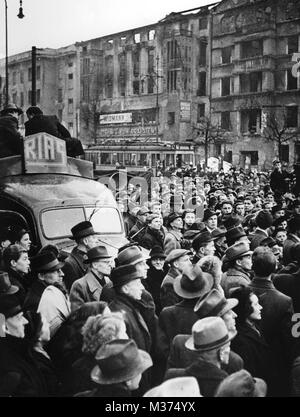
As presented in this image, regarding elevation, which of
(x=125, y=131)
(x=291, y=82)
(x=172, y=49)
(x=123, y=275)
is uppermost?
(x=291, y=82)

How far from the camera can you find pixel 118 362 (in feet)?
9.18

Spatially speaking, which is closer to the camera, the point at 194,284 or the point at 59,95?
the point at 194,284

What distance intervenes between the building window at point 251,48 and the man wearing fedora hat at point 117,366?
25669 mm

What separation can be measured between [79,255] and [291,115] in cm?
2448

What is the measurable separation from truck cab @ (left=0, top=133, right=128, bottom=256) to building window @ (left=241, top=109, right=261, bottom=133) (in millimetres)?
23772

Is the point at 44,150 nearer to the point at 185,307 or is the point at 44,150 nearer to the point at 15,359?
the point at 185,307

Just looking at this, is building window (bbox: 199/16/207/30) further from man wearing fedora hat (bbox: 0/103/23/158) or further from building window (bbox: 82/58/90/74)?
man wearing fedora hat (bbox: 0/103/23/158)

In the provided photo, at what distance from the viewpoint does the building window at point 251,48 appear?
2691 cm

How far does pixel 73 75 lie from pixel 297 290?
9031 mm

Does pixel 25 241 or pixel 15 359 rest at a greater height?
pixel 25 241

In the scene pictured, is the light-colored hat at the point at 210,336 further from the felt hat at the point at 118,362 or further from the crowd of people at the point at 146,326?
the felt hat at the point at 118,362

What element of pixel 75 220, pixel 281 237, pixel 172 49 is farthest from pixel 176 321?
pixel 172 49
